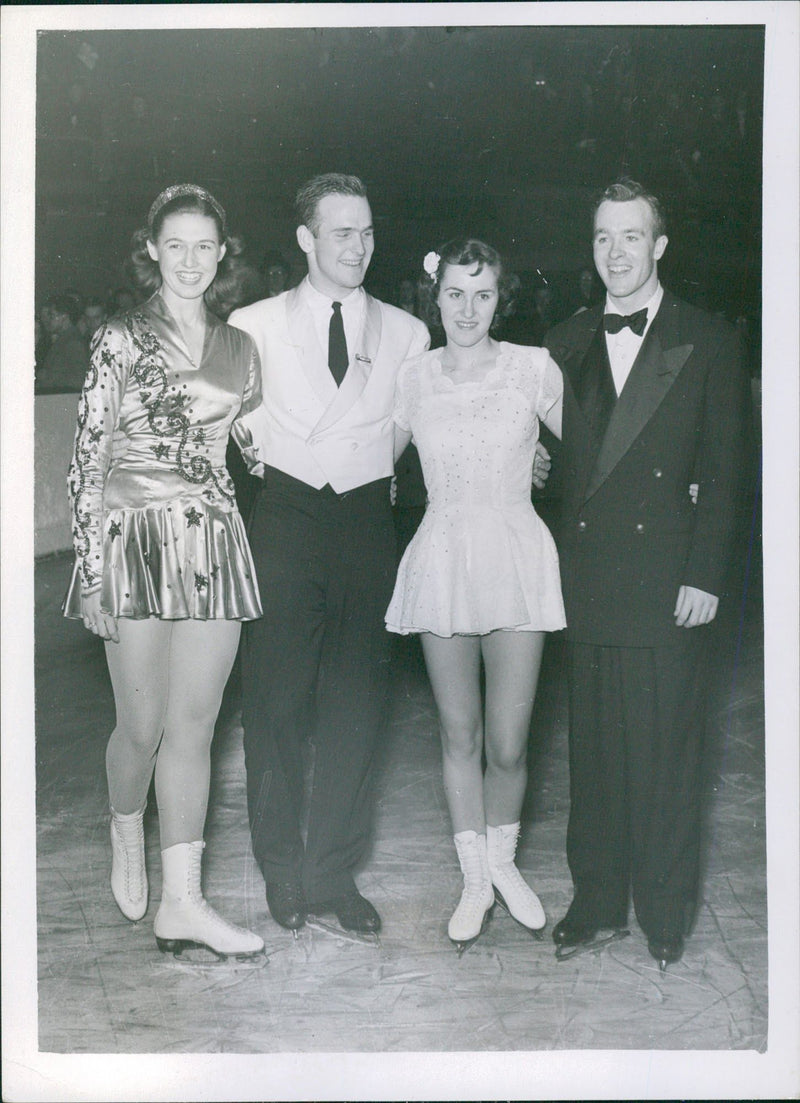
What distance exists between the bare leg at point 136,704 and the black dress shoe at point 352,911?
455 mm

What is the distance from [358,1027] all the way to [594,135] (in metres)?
1.96

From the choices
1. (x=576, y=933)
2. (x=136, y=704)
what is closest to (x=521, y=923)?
(x=576, y=933)

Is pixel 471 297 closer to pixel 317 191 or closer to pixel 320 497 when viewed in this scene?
pixel 317 191

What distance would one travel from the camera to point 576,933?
2441 millimetres

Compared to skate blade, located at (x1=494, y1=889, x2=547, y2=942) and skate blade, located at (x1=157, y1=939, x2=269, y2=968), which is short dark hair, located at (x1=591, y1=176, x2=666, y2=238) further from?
skate blade, located at (x1=157, y1=939, x2=269, y2=968)

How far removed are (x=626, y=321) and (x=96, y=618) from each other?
4.12 feet

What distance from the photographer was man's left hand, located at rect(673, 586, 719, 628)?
2.35 metres

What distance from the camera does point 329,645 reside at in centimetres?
242

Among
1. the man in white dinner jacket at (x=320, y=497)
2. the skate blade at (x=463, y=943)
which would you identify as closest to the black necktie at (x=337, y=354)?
the man in white dinner jacket at (x=320, y=497)

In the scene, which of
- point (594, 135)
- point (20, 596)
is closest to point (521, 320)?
point (594, 135)

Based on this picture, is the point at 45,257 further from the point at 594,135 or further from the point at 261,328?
the point at 594,135

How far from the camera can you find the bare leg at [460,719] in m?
2.36

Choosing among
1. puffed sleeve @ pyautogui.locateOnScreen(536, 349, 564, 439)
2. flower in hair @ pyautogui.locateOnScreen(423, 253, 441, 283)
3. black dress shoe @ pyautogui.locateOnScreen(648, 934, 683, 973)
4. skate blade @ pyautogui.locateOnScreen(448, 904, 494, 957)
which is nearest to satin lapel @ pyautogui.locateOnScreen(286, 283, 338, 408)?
flower in hair @ pyautogui.locateOnScreen(423, 253, 441, 283)

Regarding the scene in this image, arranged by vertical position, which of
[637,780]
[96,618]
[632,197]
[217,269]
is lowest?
[637,780]
